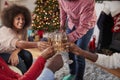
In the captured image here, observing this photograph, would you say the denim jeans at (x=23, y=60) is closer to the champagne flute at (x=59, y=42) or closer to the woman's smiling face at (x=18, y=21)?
the woman's smiling face at (x=18, y=21)

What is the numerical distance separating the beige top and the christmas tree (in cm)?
259

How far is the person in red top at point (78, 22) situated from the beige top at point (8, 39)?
452 mm

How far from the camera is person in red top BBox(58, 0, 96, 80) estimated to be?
1971 millimetres

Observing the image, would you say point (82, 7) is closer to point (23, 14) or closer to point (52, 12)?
point (23, 14)

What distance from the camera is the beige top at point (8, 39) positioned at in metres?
1.59

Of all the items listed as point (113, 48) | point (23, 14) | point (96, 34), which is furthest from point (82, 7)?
point (96, 34)

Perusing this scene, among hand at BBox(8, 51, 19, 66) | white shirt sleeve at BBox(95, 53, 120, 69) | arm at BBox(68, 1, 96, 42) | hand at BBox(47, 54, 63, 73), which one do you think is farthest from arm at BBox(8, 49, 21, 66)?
white shirt sleeve at BBox(95, 53, 120, 69)

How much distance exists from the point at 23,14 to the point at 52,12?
258 centimetres

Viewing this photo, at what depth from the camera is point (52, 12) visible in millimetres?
4238

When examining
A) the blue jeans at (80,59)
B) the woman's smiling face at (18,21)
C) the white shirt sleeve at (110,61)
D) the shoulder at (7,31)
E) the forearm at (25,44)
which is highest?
the woman's smiling face at (18,21)

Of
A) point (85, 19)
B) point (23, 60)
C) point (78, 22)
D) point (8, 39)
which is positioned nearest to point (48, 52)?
point (8, 39)

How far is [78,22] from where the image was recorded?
219cm

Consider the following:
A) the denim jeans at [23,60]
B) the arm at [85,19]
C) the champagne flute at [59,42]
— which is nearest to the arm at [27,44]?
the champagne flute at [59,42]

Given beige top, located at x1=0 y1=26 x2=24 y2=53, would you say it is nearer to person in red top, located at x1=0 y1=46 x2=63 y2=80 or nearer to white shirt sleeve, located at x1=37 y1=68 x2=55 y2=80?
person in red top, located at x1=0 y1=46 x2=63 y2=80
